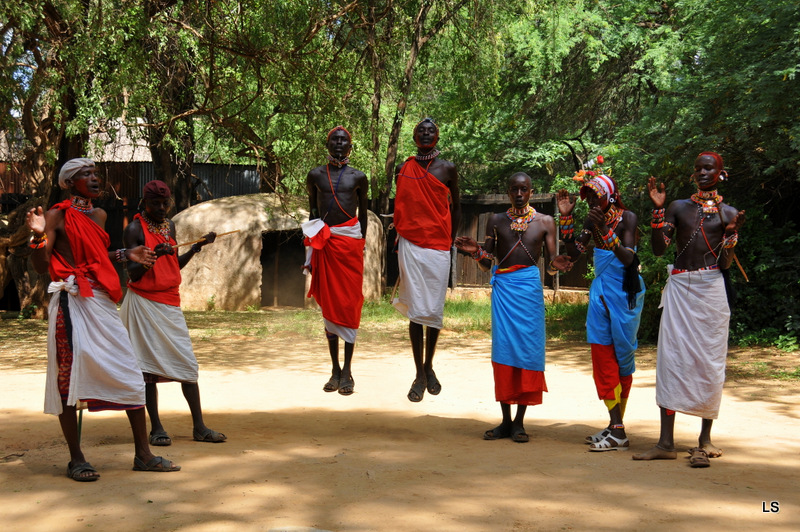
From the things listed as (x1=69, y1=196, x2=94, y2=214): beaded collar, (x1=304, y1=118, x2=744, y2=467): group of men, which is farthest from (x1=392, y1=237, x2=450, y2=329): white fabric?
(x1=69, y1=196, x2=94, y2=214): beaded collar

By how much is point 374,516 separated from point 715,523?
187cm

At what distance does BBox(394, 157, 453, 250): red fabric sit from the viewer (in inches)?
270

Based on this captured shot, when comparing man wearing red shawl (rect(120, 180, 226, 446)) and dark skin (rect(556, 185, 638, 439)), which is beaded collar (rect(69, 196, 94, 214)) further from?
dark skin (rect(556, 185, 638, 439))

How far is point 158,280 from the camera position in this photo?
19.7ft

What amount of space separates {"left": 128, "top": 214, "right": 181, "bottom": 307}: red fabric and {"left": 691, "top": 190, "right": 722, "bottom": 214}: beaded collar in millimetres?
4062

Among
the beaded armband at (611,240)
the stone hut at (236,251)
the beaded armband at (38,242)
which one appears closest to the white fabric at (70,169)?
the beaded armband at (38,242)

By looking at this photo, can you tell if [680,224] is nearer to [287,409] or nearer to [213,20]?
[287,409]

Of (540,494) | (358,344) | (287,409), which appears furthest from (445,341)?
(540,494)

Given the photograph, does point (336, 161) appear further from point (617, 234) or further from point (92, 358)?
point (92, 358)

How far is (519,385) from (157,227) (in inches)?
125

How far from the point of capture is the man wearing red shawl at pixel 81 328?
16.8ft

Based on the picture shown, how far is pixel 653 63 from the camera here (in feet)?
59.6

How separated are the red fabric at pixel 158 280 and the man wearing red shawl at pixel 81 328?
0.62 meters

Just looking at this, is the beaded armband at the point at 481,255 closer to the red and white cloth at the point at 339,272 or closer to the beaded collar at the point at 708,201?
the red and white cloth at the point at 339,272
